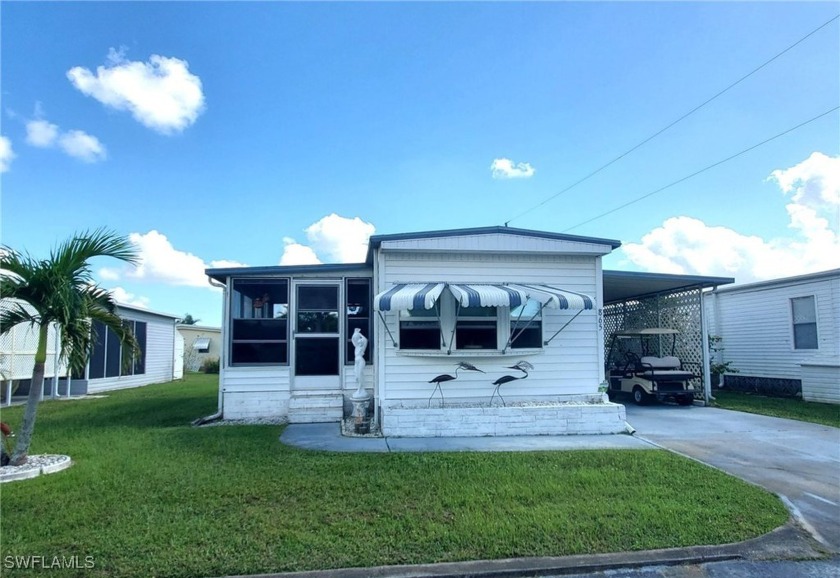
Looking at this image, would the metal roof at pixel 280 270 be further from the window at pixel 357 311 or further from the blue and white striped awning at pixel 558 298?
the blue and white striped awning at pixel 558 298

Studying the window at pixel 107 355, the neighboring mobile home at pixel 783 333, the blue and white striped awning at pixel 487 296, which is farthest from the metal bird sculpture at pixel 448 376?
the window at pixel 107 355

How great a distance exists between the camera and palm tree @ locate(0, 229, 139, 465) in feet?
17.8

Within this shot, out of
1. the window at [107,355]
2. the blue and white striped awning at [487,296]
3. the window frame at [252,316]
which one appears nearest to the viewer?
the blue and white striped awning at [487,296]

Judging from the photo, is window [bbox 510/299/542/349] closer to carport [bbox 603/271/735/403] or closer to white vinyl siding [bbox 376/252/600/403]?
white vinyl siding [bbox 376/252/600/403]

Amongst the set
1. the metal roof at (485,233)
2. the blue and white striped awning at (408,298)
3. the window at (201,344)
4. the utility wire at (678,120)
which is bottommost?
the window at (201,344)

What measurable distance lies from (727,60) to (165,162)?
12.6 metres

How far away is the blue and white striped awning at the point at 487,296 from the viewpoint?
7809mm

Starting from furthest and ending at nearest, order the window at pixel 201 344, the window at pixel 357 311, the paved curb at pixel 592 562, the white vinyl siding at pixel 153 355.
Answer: the window at pixel 201 344, the white vinyl siding at pixel 153 355, the window at pixel 357 311, the paved curb at pixel 592 562

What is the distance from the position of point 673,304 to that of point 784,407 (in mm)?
3363

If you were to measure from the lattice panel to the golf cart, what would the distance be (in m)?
0.21

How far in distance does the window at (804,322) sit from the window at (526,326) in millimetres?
8889

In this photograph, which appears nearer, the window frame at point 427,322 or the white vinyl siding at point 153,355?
the window frame at point 427,322

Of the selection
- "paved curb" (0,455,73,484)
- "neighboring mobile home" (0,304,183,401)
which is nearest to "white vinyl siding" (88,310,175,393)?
"neighboring mobile home" (0,304,183,401)

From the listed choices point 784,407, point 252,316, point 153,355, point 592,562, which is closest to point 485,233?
point 252,316
